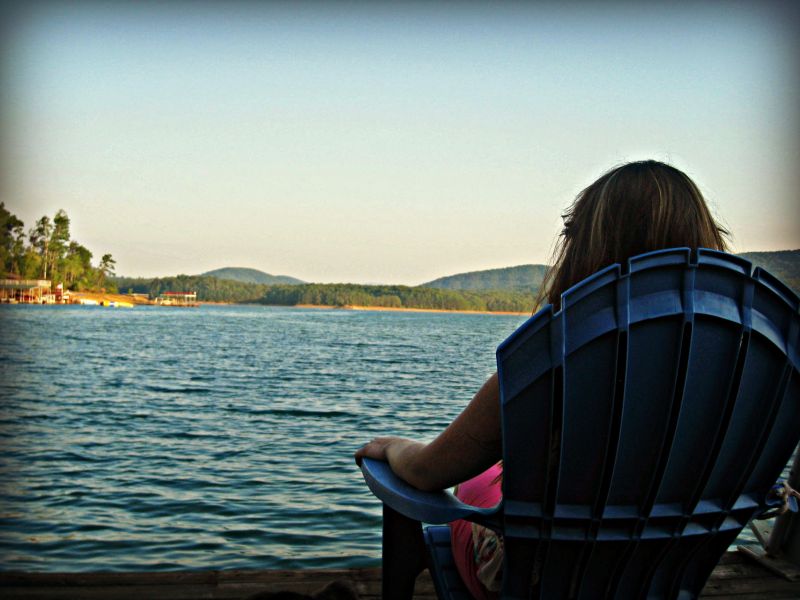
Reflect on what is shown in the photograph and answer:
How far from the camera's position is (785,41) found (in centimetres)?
327

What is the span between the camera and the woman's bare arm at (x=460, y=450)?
1204mm

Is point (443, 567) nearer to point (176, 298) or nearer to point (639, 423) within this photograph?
point (639, 423)

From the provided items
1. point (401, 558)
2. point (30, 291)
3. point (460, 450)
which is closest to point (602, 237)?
point (460, 450)

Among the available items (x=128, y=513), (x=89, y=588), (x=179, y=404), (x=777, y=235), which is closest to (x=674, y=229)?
(x=777, y=235)

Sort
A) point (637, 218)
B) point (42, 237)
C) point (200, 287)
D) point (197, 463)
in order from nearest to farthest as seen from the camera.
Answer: point (637, 218) → point (197, 463) → point (42, 237) → point (200, 287)

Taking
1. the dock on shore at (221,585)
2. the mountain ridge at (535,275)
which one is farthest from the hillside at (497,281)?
the dock on shore at (221,585)

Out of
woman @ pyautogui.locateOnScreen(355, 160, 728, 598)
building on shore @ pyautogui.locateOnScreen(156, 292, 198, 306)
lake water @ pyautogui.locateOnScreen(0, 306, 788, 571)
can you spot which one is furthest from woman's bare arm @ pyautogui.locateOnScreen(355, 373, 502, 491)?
building on shore @ pyautogui.locateOnScreen(156, 292, 198, 306)

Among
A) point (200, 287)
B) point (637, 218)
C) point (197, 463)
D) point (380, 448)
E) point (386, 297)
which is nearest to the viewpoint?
point (637, 218)

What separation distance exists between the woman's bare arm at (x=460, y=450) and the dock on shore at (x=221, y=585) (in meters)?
1.10

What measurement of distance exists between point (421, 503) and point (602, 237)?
0.57 m

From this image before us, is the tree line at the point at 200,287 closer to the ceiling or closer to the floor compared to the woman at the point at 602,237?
closer to the ceiling

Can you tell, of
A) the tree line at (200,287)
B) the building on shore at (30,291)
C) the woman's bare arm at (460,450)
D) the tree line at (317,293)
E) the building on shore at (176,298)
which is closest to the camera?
the woman's bare arm at (460,450)

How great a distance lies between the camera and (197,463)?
8578 millimetres

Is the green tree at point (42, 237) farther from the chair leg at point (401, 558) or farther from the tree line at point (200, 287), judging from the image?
the chair leg at point (401, 558)
